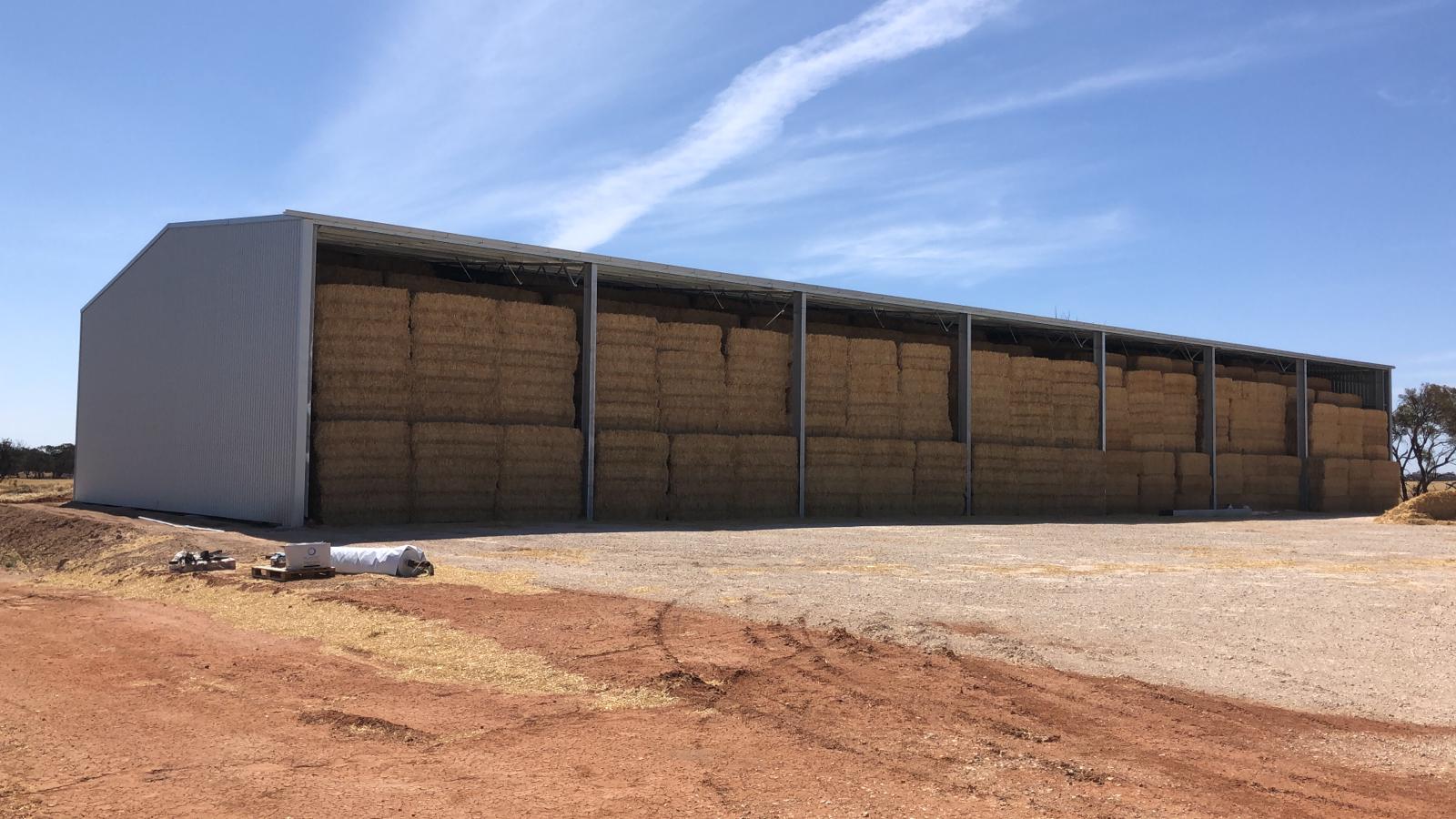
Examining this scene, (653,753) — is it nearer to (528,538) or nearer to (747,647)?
(747,647)

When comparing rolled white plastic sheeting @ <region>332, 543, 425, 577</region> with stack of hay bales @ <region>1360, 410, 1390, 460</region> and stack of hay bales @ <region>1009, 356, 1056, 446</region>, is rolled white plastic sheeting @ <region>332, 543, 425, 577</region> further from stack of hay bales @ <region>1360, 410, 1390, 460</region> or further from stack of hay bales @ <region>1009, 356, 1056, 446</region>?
stack of hay bales @ <region>1360, 410, 1390, 460</region>

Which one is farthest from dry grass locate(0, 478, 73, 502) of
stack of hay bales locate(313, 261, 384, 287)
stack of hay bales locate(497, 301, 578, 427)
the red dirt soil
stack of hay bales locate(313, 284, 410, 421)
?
the red dirt soil

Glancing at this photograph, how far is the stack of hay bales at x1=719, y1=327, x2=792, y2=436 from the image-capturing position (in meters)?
25.5

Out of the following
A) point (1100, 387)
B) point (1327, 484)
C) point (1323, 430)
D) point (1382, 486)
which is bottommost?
point (1382, 486)

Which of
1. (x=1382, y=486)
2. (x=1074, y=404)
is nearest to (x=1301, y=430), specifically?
(x=1382, y=486)

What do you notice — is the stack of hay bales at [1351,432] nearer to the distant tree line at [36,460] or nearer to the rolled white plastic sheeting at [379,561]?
the rolled white plastic sheeting at [379,561]

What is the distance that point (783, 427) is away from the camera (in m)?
26.4

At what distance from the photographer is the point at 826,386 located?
27.0m

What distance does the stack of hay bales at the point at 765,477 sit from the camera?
25.1 meters

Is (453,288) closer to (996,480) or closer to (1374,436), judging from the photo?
A: (996,480)

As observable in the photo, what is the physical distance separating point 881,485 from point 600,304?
9.05 metres

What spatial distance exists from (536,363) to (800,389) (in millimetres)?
7051

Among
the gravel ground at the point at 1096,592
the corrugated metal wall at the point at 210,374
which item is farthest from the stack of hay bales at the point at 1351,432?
the corrugated metal wall at the point at 210,374

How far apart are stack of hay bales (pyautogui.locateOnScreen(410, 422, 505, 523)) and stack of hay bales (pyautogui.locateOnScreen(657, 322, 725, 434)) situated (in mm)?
4477
